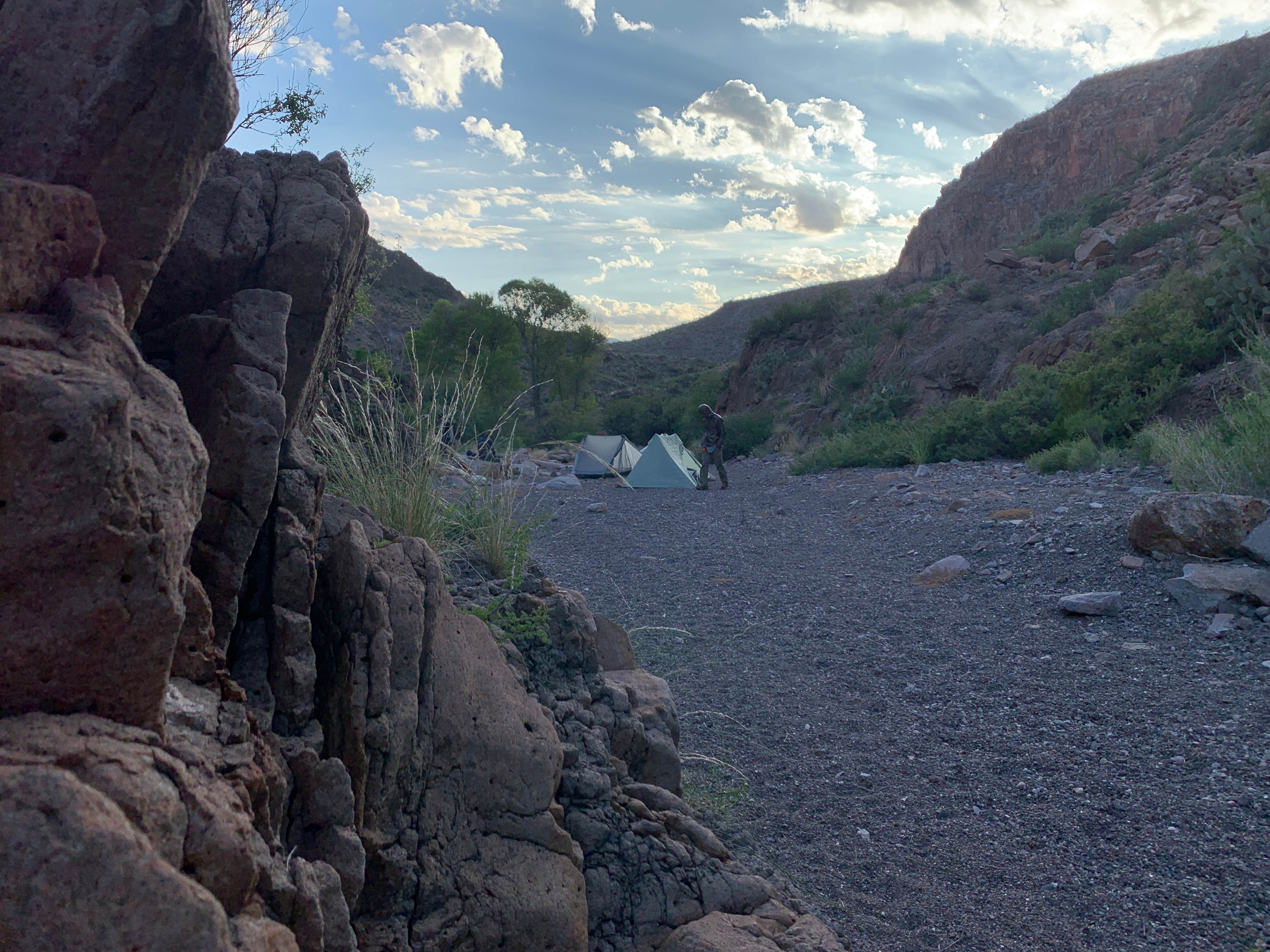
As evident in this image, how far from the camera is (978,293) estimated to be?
21781 mm

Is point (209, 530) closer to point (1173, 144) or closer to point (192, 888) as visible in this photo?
point (192, 888)

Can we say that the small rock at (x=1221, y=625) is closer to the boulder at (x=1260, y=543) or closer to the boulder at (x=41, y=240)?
the boulder at (x=1260, y=543)

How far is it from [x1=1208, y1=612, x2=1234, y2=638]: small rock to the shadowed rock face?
3044cm

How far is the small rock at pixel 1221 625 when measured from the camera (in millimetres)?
4684

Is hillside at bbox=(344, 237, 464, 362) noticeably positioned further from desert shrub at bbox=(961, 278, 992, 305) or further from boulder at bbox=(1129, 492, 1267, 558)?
boulder at bbox=(1129, 492, 1267, 558)

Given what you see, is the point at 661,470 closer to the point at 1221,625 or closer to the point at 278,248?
the point at 1221,625

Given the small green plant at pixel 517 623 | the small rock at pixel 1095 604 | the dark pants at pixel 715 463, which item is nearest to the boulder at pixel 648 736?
the small green plant at pixel 517 623

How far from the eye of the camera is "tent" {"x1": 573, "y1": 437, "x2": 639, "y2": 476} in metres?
17.5

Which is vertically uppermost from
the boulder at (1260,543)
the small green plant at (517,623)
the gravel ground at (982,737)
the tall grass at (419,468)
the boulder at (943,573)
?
the tall grass at (419,468)

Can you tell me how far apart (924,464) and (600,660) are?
410 inches

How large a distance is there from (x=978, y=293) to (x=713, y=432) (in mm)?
10871

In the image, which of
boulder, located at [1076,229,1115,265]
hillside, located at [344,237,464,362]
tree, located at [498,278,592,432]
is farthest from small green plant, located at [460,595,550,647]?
tree, located at [498,278,592,432]

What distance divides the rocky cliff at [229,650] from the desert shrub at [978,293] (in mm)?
21298

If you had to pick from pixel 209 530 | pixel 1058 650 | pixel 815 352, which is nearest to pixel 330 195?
pixel 209 530
